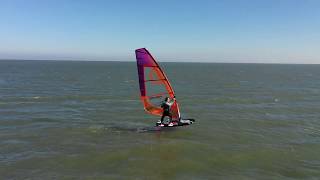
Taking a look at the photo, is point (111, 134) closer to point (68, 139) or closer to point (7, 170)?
point (68, 139)

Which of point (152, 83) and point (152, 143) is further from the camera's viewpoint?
point (152, 83)

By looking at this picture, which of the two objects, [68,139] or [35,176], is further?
[68,139]

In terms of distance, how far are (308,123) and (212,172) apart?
1385cm

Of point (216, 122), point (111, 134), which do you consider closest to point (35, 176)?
point (111, 134)

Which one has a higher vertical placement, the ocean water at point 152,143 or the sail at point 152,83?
the sail at point 152,83

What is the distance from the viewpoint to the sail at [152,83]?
20.5 metres

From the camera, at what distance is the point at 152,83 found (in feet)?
68.8

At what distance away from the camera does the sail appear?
20.5 meters

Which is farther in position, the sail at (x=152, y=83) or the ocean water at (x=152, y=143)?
the sail at (x=152, y=83)

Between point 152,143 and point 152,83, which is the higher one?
point 152,83

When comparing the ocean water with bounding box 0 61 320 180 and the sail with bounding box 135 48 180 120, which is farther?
the sail with bounding box 135 48 180 120

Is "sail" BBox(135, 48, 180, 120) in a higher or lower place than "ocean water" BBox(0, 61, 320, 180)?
higher

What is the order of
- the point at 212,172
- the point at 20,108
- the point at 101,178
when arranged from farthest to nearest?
the point at 20,108 → the point at 212,172 → the point at 101,178

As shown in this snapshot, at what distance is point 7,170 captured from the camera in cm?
1462
